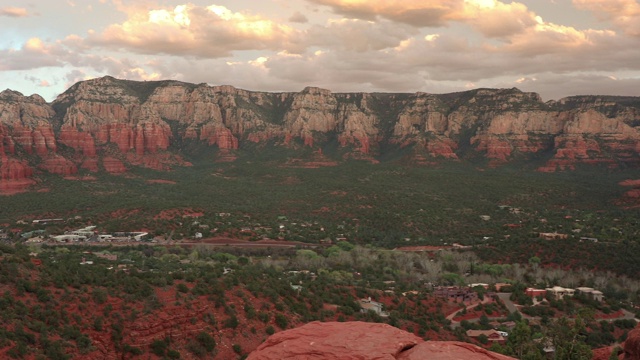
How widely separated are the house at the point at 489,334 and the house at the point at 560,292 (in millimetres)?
16704

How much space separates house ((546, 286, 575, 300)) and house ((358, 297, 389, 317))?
959 inches

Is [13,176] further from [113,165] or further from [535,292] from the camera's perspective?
[535,292]

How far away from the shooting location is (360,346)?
1573 centimetres

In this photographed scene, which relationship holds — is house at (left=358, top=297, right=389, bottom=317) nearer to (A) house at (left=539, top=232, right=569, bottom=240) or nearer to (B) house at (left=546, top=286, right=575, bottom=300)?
(B) house at (left=546, top=286, right=575, bottom=300)

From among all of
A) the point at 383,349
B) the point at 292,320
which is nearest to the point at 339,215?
the point at 292,320

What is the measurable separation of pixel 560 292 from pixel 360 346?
57224mm

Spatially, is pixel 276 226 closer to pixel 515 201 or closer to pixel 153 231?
pixel 153 231

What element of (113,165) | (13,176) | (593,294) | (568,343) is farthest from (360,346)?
(113,165)

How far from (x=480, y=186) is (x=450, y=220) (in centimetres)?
3814

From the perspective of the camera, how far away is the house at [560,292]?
63.9 m

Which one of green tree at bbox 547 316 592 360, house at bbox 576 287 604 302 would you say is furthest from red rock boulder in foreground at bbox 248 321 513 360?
house at bbox 576 287 604 302

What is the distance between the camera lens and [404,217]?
11950 centimetres

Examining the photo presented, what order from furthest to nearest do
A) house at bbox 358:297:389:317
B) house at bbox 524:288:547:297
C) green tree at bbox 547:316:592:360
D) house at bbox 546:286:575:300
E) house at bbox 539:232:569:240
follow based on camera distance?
house at bbox 539:232:569:240 → house at bbox 524:288:547:297 → house at bbox 546:286:575:300 → house at bbox 358:297:389:317 → green tree at bbox 547:316:592:360

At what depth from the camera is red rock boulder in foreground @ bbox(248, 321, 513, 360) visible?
1507 cm
